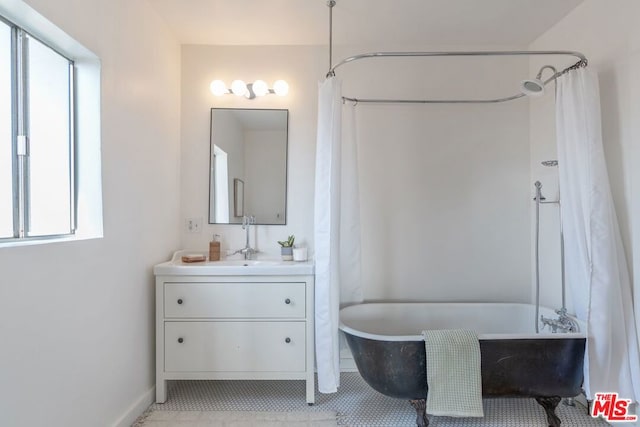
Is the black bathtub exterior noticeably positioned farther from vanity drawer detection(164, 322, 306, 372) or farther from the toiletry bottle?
the toiletry bottle

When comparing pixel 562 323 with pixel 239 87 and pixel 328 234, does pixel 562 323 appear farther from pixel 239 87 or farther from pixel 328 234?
pixel 239 87

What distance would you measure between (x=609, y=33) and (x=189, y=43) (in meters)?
2.76

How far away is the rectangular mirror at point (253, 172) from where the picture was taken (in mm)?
2652

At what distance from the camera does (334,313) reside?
203 cm

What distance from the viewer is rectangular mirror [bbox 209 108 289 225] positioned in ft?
8.70

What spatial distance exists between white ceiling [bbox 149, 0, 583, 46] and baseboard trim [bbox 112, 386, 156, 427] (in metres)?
2.44

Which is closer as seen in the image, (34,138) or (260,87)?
(34,138)

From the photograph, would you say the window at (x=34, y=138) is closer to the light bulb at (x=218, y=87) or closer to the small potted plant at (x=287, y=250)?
the light bulb at (x=218, y=87)

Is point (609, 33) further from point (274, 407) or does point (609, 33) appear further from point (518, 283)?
point (274, 407)

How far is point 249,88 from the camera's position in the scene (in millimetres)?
2607

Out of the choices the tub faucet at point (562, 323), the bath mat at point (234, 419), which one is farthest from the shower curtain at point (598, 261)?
the bath mat at point (234, 419)

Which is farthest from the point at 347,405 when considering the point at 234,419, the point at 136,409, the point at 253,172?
the point at 253,172

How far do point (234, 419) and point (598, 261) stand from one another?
2.16 m

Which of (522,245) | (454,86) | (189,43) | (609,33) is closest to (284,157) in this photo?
(189,43)
